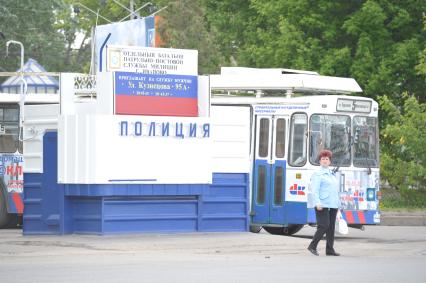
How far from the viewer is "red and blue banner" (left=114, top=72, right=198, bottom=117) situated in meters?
20.2

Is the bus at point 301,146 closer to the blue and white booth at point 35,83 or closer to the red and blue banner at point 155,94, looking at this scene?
the red and blue banner at point 155,94

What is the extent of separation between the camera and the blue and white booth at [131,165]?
19.9 metres

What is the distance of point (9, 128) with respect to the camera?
26438 millimetres

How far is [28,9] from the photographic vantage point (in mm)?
80500

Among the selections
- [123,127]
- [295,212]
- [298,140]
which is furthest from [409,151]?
[123,127]

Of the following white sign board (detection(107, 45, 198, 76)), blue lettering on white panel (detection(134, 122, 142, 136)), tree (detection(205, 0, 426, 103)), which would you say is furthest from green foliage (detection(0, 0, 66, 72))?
blue lettering on white panel (detection(134, 122, 142, 136))

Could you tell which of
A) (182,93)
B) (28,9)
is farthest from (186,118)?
(28,9)

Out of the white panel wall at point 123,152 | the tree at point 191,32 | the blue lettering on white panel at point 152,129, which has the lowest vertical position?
the white panel wall at point 123,152

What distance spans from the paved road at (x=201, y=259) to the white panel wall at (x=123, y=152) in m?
0.98

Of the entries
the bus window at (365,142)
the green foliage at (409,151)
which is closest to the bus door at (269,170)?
the bus window at (365,142)

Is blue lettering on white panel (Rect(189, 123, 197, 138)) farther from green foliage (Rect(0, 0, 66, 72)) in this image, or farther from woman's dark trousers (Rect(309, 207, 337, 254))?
green foliage (Rect(0, 0, 66, 72))

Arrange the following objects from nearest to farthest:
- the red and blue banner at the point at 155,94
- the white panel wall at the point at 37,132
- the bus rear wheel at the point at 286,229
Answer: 1. the red and blue banner at the point at 155,94
2. the white panel wall at the point at 37,132
3. the bus rear wheel at the point at 286,229

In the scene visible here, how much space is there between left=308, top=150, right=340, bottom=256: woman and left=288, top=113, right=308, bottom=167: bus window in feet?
16.5

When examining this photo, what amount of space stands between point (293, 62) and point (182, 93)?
23113 millimetres
